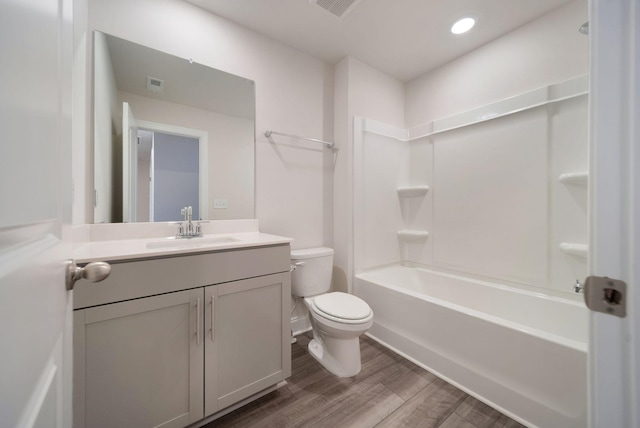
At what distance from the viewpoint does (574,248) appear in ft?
5.29

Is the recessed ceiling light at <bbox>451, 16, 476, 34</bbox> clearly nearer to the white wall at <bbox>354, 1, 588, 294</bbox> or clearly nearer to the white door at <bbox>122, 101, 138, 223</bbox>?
the white wall at <bbox>354, 1, 588, 294</bbox>

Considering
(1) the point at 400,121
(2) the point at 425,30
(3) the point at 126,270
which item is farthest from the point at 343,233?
(2) the point at 425,30

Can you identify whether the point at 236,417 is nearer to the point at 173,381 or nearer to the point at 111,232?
the point at 173,381

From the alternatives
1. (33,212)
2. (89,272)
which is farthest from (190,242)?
(33,212)

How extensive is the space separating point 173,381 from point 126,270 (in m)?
0.56

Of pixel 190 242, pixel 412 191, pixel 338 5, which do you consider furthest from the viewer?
pixel 412 191

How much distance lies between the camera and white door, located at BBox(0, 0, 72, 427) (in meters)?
0.24

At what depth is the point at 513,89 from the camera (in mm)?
1962

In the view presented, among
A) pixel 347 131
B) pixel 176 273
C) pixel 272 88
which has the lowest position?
pixel 176 273

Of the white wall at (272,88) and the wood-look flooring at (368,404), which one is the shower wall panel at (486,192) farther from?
the wood-look flooring at (368,404)

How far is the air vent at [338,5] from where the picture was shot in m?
1.65

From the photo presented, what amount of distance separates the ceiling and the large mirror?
0.48m

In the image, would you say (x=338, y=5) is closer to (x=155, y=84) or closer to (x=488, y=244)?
(x=155, y=84)

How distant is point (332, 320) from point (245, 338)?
544mm
